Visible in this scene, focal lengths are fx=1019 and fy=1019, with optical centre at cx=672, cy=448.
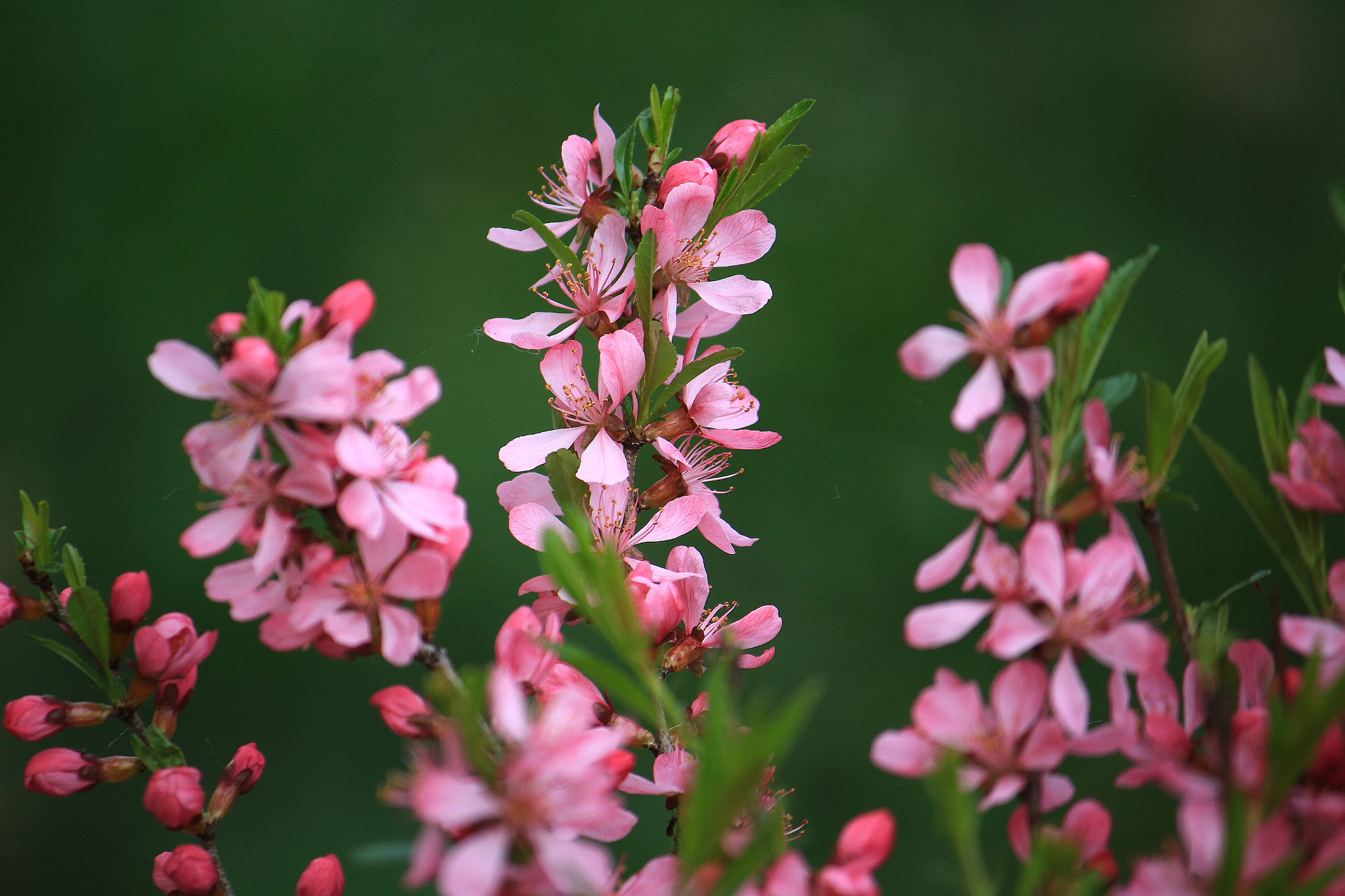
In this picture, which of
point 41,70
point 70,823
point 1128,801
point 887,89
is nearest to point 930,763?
point 1128,801

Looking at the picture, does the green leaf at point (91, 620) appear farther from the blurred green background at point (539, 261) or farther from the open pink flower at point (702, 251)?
the blurred green background at point (539, 261)

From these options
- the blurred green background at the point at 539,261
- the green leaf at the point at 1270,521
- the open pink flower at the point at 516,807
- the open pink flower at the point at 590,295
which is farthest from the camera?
the blurred green background at the point at 539,261

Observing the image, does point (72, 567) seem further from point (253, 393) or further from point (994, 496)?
point (994, 496)

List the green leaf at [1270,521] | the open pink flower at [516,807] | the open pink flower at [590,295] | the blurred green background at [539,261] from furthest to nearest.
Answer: the blurred green background at [539,261] < the open pink flower at [590,295] < the green leaf at [1270,521] < the open pink flower at [516,807]

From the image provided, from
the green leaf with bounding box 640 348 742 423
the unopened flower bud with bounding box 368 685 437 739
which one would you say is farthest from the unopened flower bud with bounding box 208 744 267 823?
the green leaf with bounding box 640 348 742 423

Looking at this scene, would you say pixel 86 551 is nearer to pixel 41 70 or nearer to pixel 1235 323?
pixel 41 70

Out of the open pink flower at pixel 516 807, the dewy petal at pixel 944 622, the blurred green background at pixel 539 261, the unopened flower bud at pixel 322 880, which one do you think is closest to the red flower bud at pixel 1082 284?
the dewy petal at pixel 944 622
